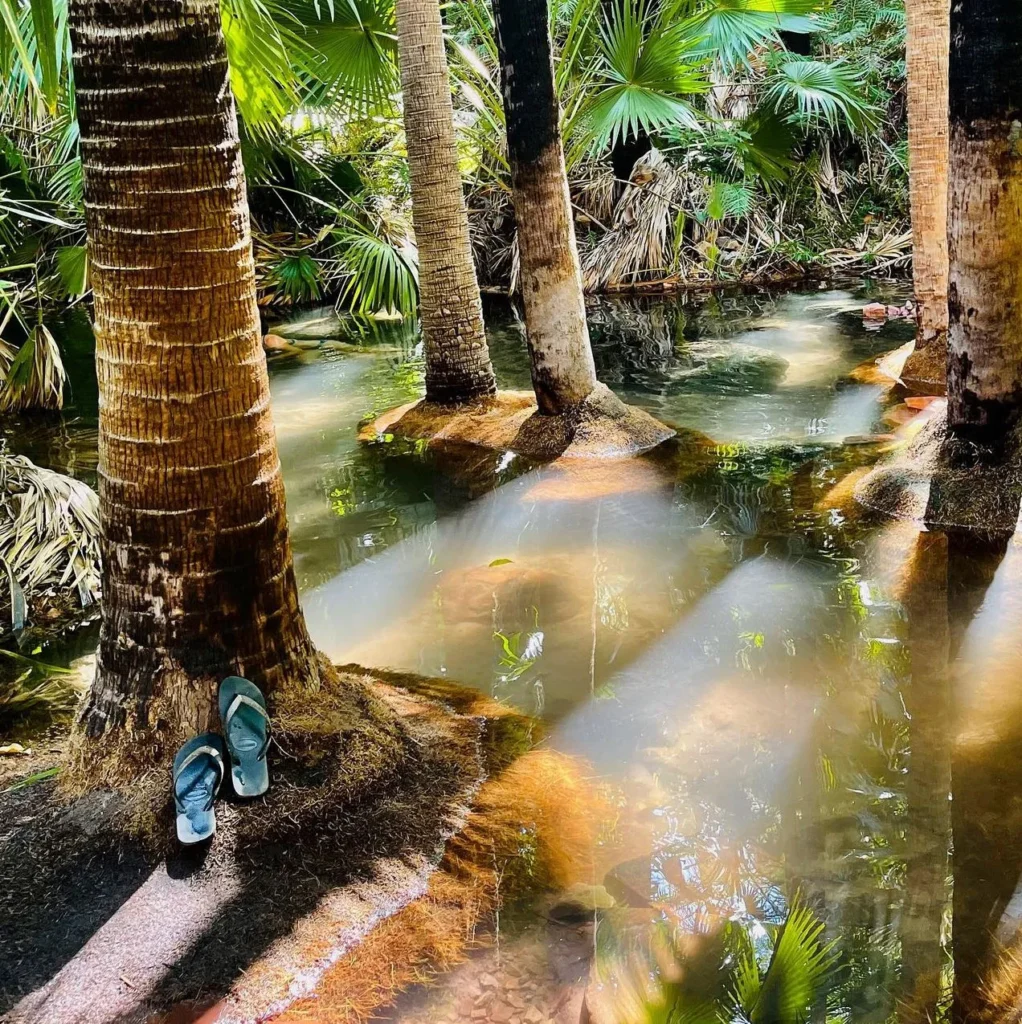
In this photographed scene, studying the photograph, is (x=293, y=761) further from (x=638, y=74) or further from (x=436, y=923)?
(x=638, y=74)

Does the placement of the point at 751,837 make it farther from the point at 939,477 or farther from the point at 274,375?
the point at 274,375

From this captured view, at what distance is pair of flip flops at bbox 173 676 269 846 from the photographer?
2605mm

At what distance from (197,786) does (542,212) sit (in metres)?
4.22

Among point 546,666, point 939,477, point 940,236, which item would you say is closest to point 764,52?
point 940,236

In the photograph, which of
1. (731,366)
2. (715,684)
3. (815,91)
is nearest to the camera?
(715,684)

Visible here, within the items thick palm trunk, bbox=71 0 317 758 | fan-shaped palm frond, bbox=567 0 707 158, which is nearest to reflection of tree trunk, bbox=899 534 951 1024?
thick palm trunk, bbox=71 0 317 758

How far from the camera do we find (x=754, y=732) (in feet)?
10.8

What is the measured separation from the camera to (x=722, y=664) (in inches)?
148

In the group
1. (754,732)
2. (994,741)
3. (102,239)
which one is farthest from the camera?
(754,732)

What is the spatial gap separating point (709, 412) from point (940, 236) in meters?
1.83

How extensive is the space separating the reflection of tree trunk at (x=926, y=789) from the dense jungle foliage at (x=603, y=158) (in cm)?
374

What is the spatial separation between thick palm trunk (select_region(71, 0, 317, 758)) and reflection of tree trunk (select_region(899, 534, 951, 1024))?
169cm

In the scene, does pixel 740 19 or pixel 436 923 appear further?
pixel 740 19

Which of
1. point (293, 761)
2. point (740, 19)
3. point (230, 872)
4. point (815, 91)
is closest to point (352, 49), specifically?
point (740, 19)
